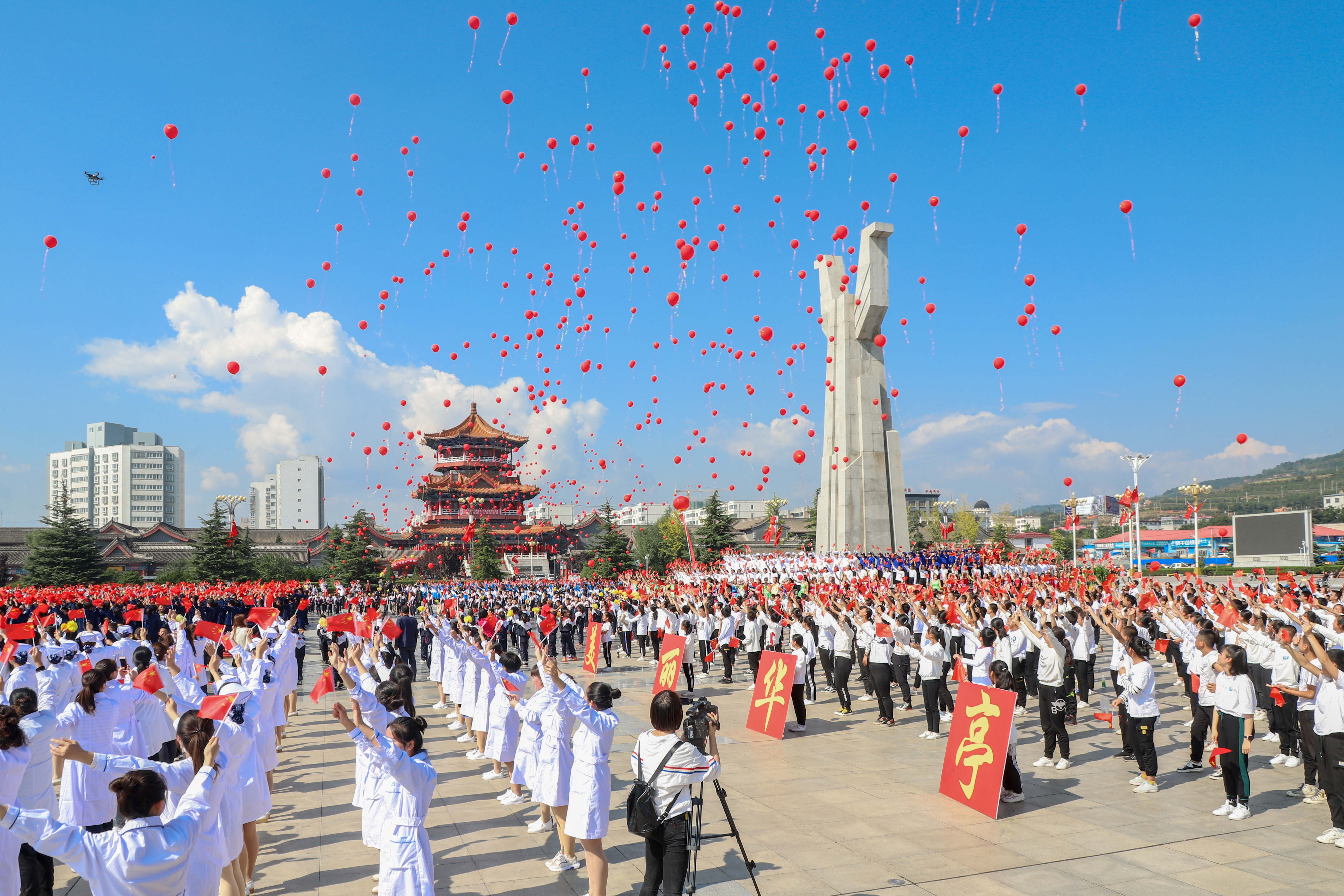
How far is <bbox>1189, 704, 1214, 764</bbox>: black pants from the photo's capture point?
8.45 m

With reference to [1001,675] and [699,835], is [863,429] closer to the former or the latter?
[1001,675]

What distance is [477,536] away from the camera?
184 feet

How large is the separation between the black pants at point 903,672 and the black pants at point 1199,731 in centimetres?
407

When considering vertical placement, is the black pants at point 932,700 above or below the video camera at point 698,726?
below

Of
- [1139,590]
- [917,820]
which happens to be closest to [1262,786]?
[917,820]

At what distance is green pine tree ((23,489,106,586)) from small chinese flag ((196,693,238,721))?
40.7m

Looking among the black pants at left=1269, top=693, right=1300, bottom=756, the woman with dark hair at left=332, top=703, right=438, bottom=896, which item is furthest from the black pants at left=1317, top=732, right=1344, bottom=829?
the woman with dark hair at left=332, top=703, right=438, bottom=896

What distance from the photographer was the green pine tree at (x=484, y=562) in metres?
51.2

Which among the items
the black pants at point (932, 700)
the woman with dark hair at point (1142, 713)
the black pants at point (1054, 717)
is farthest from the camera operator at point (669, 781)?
the black pants at point (932, 700)

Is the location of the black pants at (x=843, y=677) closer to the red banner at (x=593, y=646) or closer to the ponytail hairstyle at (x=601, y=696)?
the red banner at (x=593, y=646)

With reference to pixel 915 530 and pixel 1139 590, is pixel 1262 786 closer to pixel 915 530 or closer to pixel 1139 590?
pixel 1139 590

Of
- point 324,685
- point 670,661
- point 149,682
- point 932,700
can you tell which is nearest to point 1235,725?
point 932,700

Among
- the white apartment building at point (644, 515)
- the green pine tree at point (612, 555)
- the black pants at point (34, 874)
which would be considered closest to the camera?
the black pants at point (34, 874)

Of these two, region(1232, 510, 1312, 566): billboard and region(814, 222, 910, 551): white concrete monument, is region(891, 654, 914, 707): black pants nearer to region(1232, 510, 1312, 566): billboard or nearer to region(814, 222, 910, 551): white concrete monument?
region(814, 222, 910, 551): white concrete monument
